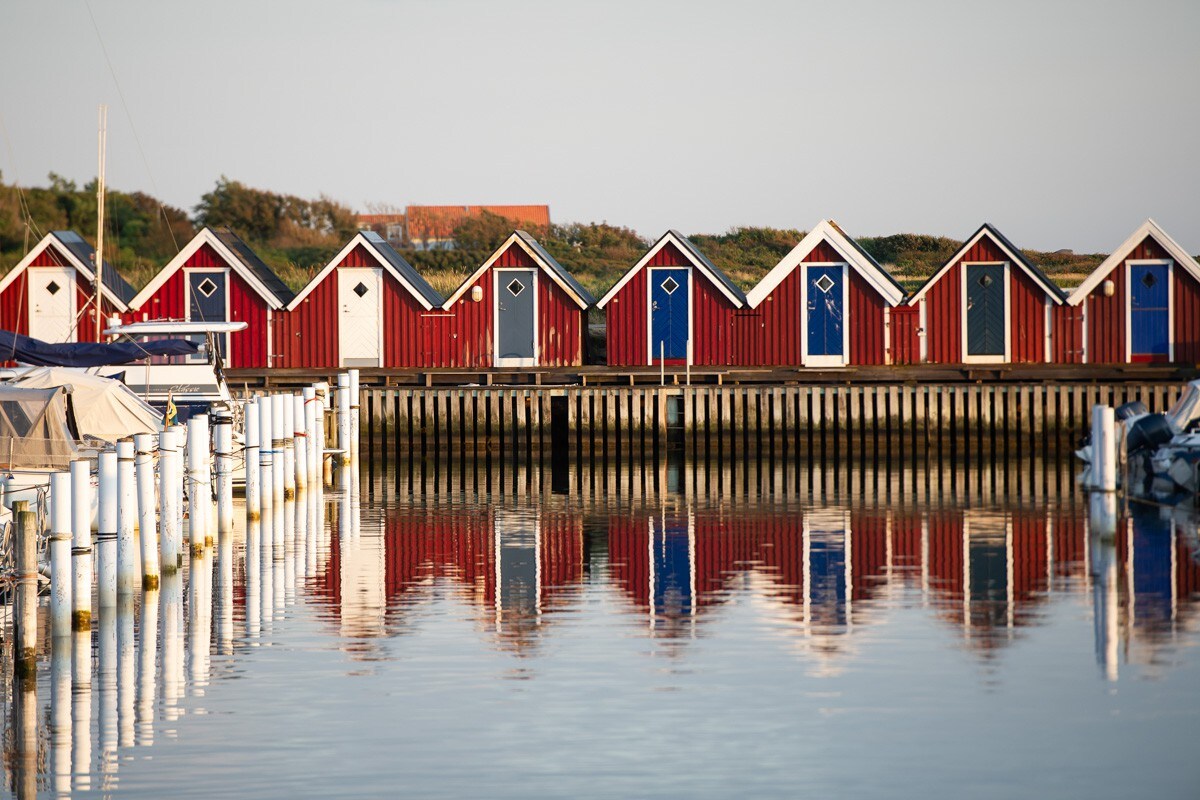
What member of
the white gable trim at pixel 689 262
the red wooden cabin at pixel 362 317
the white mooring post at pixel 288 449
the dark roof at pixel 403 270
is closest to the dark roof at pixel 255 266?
the red wooden cabin at pixel 362 317

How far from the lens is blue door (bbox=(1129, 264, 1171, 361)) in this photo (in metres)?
43.8

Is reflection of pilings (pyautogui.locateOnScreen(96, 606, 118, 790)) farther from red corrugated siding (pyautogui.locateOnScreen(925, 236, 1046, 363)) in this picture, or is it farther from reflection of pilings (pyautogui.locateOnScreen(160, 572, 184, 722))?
red corrugated siding (pyautogui.locateOnScreen(925, 236, 1046, 363))

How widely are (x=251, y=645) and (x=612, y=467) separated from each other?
834 inches

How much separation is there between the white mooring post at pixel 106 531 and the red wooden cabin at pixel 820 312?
91.4 feet

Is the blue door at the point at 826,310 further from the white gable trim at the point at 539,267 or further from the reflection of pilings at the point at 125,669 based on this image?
the reflection of pilings at the point at 125,669

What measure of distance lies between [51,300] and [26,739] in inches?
1359

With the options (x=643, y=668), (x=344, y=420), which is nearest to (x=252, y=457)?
Result: (x=344, y=420)

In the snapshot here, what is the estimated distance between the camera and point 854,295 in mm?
43844

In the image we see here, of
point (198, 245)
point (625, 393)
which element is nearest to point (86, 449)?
point (625, 393)

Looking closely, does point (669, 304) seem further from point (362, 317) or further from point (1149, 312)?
point (1149, 312)

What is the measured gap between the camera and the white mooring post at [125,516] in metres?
17.6

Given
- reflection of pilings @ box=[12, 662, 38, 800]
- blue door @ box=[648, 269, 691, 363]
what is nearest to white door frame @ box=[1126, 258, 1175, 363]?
blue door @ box=[648, 269, 691, 363]

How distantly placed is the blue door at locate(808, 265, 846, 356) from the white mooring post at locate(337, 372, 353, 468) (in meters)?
12.6

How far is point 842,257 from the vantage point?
43.6 metres
